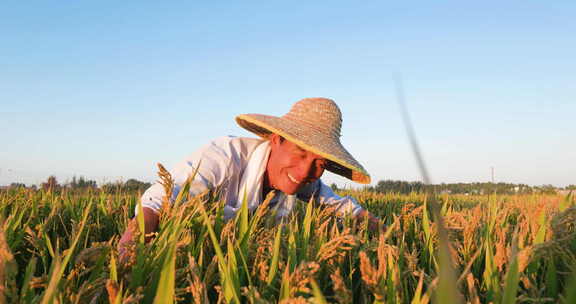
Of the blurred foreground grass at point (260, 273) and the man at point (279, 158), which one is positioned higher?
the man at point (279, 158)

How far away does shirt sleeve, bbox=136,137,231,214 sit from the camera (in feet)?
7.89

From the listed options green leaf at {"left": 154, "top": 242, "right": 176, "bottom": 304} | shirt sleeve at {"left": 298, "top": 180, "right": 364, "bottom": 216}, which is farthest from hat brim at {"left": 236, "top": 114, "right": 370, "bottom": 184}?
green leaf at {"left": 154, "top": 242, "right": 176, "bottom": 304}

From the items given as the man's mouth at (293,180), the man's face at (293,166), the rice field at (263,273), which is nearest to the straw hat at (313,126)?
the man's face at (293,166)

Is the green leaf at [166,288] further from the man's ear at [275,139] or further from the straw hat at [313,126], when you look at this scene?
the man's ear at [275,139]

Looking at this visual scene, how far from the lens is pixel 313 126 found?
3039 millimetres

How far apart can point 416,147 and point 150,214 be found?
6.93 ft

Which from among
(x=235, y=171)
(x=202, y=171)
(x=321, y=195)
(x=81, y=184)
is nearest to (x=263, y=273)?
(x=202, y=171)

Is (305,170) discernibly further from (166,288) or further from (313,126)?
(166,288)

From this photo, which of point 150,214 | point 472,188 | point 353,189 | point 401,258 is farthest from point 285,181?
point 472,188

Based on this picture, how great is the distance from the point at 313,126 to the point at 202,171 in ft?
2.79

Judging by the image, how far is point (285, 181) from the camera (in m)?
3.04

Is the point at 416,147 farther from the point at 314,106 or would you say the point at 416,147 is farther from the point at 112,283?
the point at 314,106

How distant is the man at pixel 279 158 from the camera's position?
2.76 m

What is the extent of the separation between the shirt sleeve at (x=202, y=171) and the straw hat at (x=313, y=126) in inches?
13.6
